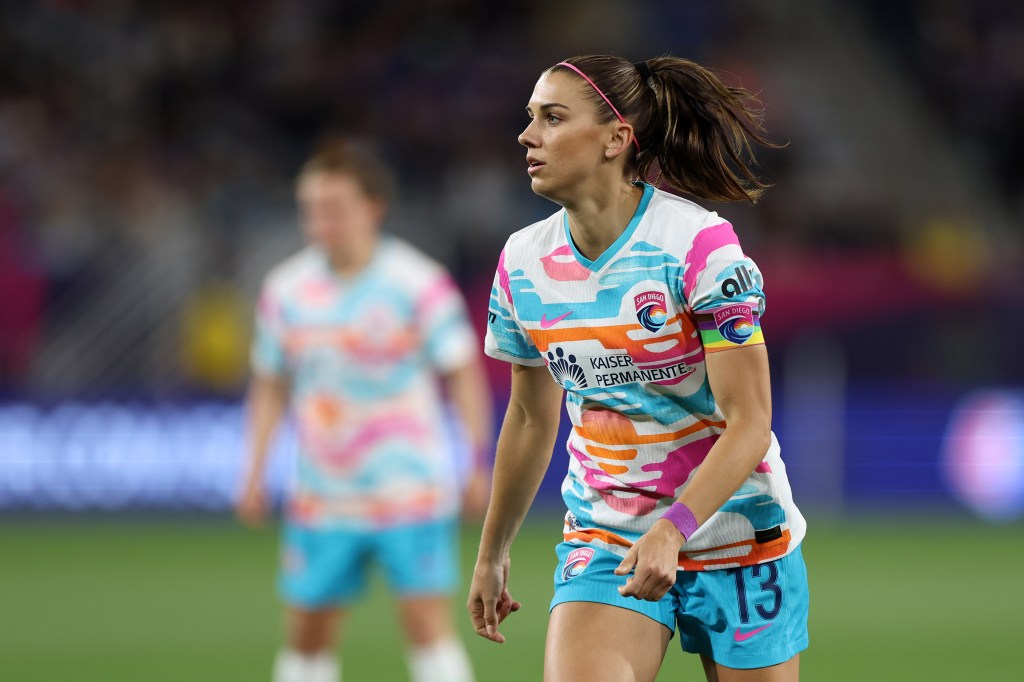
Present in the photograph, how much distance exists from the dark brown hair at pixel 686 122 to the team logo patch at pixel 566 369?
490 millimetres

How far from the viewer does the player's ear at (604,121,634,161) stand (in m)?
3.77

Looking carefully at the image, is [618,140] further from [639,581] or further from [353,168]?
[353,168]

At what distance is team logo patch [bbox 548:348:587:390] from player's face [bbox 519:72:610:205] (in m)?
0.38

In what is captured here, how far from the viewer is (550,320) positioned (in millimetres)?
3844

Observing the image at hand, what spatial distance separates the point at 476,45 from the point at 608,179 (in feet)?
49.4

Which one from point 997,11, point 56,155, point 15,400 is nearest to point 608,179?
point 15,400

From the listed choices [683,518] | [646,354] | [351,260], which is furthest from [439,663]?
[683,518]

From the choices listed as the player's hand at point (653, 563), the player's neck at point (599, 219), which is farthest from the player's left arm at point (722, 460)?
the player's neck at point (599, 219)

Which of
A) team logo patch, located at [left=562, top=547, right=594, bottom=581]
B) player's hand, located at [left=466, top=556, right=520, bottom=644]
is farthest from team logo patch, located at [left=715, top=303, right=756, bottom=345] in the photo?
player's hand, located at [left=466, top=556, right=520, bottom=644]

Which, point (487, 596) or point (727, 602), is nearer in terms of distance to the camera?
point (727, 602)

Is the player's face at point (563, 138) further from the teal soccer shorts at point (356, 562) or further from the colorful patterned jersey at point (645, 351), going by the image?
the teal soccer shorts at point (356, 562)

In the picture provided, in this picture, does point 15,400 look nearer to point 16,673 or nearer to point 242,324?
point 242,324

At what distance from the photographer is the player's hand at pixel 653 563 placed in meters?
3.36

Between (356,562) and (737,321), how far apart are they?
3.35 meters
